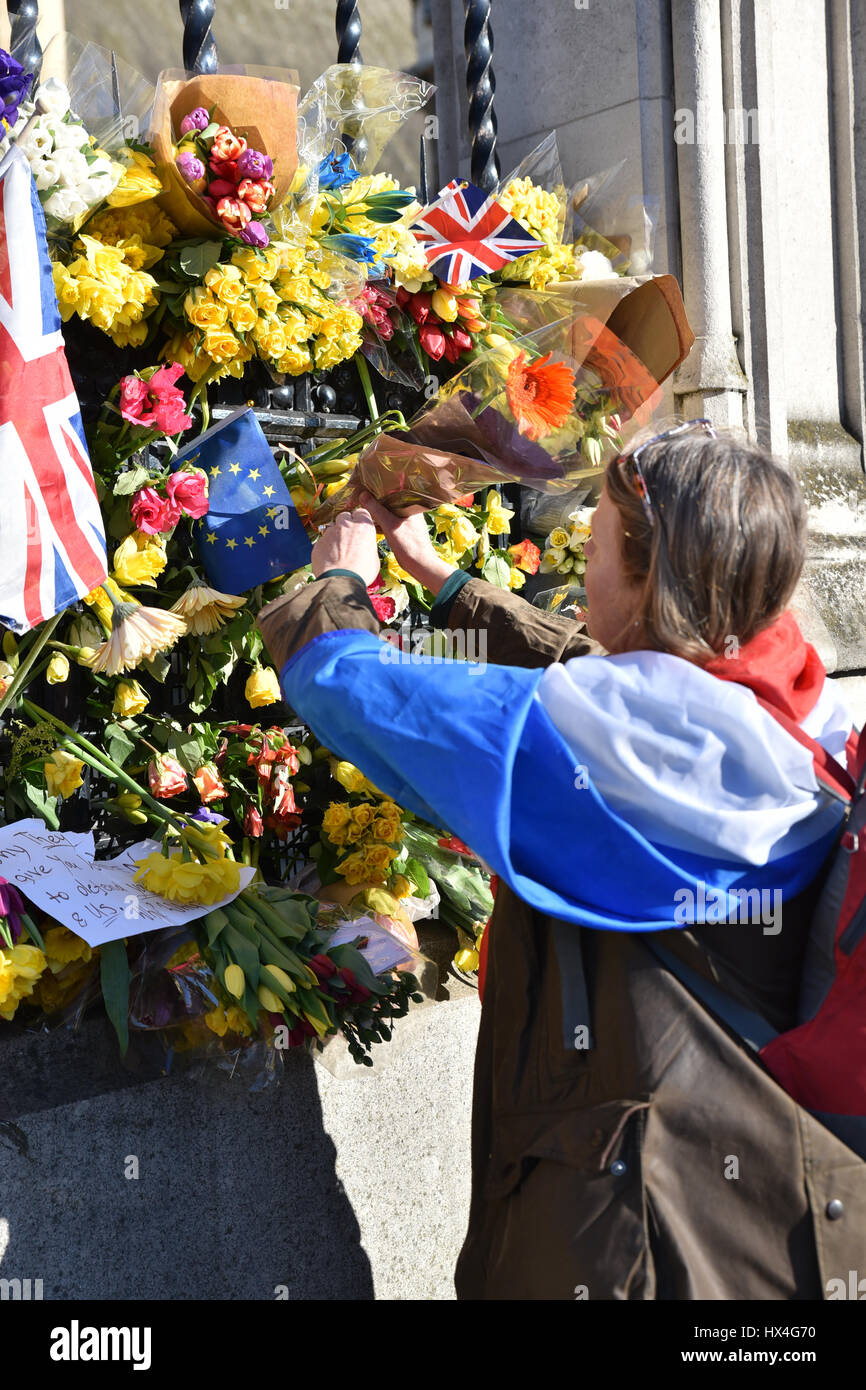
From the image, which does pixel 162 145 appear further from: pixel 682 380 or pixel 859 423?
pixel 859 423

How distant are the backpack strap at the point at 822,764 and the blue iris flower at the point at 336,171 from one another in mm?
1405

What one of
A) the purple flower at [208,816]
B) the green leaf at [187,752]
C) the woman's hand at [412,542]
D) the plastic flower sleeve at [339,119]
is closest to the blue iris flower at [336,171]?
the plastic flower sleeve at [339,119]

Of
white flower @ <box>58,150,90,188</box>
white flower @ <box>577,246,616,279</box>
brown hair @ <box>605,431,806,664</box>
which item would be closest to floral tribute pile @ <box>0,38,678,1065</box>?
white flower @ <box>58,150,90,188</box>

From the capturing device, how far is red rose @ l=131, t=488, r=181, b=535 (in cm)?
201

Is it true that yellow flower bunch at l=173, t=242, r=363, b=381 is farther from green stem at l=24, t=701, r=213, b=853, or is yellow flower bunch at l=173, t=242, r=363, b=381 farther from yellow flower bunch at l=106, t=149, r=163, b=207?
green stem at l=24, t=701, r=213, b=853

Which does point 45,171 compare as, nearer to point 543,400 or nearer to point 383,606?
point 543,400

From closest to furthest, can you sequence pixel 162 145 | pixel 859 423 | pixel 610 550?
pixel 610 550, pixel 162 145, pixel 859 423

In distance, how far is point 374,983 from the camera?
2084 millimetres

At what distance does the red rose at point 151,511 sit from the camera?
6.61ft

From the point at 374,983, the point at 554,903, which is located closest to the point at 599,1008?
the point at 554,903

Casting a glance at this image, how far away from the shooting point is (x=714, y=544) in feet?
4.59

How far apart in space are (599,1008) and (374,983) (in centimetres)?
70

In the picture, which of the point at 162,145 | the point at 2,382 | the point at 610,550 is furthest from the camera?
the point at 162,145

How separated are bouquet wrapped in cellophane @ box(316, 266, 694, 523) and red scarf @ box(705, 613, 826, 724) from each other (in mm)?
602
